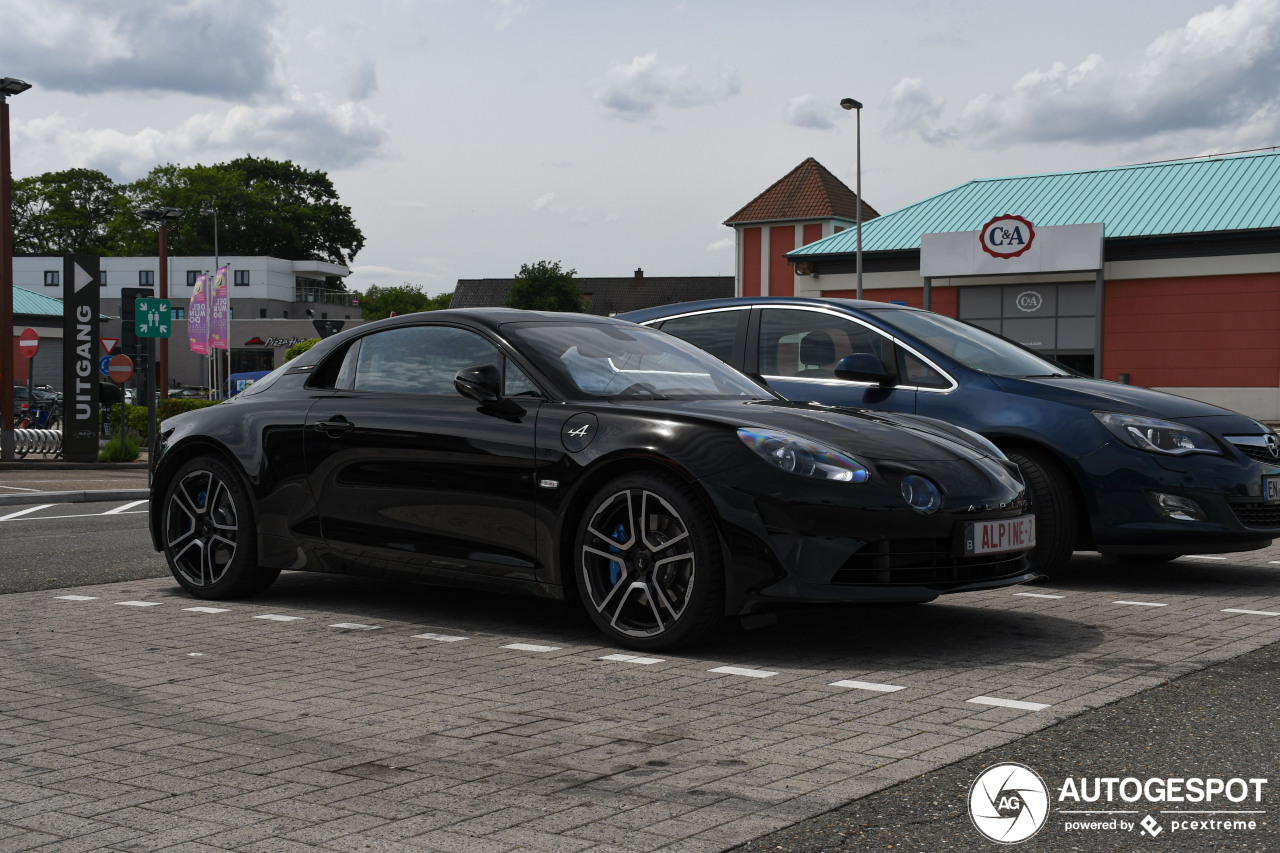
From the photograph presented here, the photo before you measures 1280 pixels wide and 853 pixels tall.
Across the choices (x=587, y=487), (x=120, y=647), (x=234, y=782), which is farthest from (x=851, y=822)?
(x=120, y=647)

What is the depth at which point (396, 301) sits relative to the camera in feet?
398

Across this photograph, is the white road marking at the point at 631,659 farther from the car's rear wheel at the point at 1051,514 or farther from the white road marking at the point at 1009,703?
the car's rear wheel at the point at 1051,514

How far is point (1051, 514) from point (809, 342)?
1736 millimetres

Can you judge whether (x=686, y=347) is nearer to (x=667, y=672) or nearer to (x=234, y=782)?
(x=667, y=672)

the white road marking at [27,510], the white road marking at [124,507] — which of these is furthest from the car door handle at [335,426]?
the white road marking at [124,507]

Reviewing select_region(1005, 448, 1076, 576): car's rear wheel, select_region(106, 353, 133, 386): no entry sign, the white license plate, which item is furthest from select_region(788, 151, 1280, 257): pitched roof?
the white license plate

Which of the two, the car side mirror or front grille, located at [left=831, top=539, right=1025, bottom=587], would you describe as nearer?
front grille, located at [left=831, top=539, right=1025, bottom=587]

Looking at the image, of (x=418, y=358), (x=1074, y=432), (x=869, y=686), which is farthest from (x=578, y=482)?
(x=1074, y=432)

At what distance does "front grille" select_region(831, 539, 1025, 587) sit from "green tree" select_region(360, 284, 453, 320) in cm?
11056

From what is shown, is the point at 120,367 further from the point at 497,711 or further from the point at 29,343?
the point at 497,711

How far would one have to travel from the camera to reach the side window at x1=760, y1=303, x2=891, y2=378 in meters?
7.80

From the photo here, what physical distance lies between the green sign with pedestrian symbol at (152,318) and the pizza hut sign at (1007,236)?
2506cm

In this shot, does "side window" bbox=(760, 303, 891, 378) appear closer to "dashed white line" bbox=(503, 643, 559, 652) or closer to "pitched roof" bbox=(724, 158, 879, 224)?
"dashed white line" bbox=(503, 643, 559, 652)

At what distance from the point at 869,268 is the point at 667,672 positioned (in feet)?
128
